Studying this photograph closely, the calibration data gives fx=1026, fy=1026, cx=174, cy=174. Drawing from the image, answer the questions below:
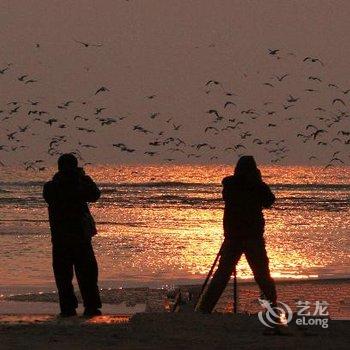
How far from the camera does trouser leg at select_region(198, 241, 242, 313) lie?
10.2 m

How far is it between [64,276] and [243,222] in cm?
197

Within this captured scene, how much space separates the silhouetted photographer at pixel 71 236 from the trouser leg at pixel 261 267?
1.68m

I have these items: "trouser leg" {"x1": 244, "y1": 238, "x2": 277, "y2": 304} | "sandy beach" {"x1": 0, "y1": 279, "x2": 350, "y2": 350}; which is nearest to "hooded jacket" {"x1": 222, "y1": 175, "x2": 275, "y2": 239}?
"trouser leg" {"x1": 244, "y1": 238, "x2": 277, "y2": 304}

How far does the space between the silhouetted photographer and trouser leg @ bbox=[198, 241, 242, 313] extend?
121 cm

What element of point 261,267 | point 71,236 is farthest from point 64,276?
point 261,267

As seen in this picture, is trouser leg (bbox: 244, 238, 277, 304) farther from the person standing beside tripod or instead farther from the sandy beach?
the sandy beach

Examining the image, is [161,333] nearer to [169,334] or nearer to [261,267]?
[169,334]

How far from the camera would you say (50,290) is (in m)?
15.2

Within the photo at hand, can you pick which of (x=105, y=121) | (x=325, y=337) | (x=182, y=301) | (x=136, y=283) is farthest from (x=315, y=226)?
(x=325, y=337)

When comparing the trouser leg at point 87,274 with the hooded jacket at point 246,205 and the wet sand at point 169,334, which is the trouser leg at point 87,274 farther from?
the hooded jacket at point 246,205

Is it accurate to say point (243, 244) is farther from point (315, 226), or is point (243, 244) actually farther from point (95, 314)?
point (315, 226)

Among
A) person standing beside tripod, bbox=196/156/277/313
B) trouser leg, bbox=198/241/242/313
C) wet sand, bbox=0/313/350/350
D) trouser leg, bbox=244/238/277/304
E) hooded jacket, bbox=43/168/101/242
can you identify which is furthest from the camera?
hooded jacket, bbox=43/168/101/242

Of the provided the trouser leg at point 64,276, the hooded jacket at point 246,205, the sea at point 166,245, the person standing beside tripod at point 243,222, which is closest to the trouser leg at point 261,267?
the person standing beside tripod at point 243,222

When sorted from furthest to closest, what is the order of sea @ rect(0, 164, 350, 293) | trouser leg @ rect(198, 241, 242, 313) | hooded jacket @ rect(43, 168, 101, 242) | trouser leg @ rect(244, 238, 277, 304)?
sea @ rect(0, 164, 350, 293)
hooded jacket @ rect(43, 168, 101, 242)
trouser leg @ rect(198, 241, 242, 313)
trouser leg @ rect(244, 238, 277, 304)
